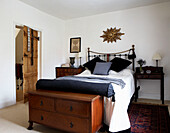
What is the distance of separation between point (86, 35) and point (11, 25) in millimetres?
2412

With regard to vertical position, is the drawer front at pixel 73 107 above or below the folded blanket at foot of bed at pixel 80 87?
below

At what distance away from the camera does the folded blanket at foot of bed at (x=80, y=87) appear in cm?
196

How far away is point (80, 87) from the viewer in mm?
2113

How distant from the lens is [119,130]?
2.00 meters

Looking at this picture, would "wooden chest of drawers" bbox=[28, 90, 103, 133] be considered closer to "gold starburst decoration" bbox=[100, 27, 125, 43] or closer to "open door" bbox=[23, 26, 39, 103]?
"open door" bbox=[23, 26, 39, 103]

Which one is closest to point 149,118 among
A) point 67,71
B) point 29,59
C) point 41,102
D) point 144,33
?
point 41,102

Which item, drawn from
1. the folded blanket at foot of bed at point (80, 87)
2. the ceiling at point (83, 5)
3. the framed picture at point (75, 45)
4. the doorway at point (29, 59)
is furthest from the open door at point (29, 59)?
the folded blanket at foot of bed at point (80, 87)

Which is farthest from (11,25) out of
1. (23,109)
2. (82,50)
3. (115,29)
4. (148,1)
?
(148,1)

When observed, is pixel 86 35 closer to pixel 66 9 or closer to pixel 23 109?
pixel 66 9

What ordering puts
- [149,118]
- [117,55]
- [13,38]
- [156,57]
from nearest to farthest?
[149,118]
[13,38]
[156,57]
[117,55]

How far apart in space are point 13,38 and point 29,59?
2.56 ft

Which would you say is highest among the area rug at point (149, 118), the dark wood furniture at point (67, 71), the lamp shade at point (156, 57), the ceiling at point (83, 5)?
the ceiling at point (83, 5)

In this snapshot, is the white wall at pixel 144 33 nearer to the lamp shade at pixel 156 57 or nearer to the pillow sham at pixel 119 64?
the lamp shade at pixel 156 57

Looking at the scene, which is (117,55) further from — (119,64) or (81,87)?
(81,87)
